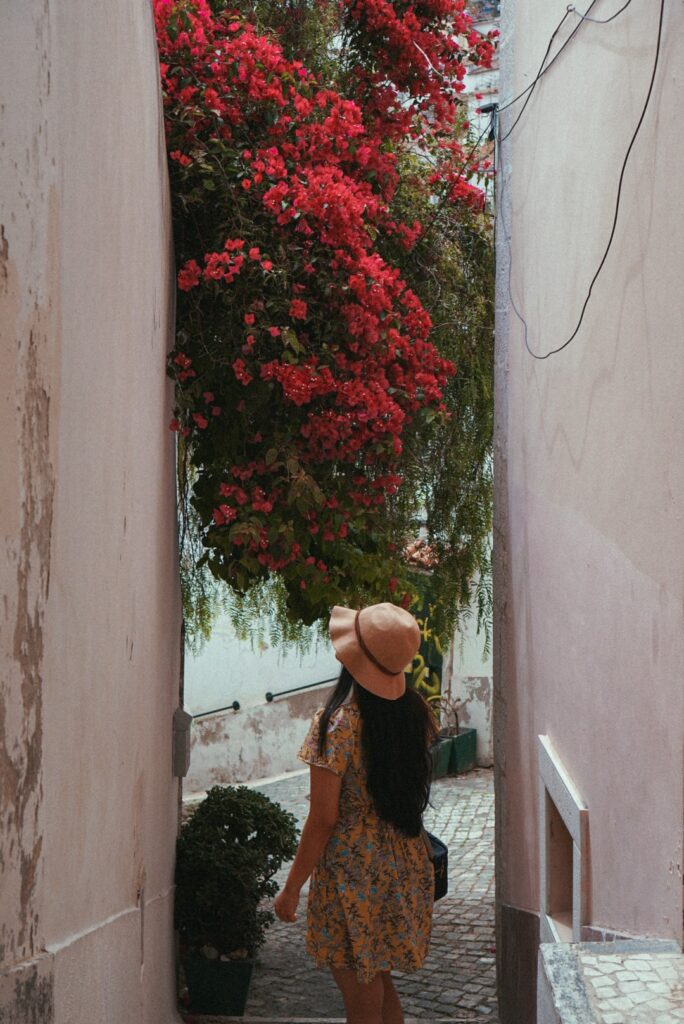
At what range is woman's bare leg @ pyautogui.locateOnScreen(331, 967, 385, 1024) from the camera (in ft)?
12.1

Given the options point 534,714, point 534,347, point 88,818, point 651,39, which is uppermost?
point 534,347

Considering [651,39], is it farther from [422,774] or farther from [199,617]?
[199,617]

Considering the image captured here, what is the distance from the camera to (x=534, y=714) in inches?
188

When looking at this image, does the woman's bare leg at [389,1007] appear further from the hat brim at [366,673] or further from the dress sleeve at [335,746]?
the hat brim at [366,673]

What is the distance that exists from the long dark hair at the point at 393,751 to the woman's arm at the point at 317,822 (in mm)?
89

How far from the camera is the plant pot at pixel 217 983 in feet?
16.9

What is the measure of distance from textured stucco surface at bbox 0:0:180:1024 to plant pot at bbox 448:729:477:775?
23.7 feet

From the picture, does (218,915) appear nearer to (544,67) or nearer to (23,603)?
(23,603)

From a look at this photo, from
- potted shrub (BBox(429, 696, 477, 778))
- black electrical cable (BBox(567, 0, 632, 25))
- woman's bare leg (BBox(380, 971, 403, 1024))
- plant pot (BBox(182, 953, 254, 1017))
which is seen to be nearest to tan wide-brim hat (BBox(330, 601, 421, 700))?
woman's bare leg (BBox(380, 971, 403, 1024))

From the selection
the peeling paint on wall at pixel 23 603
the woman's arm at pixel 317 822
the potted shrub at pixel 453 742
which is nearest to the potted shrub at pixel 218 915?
the woman's arm at pixel 317 822

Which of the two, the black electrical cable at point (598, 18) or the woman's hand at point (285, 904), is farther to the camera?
the woman's hand at point (285, 904)

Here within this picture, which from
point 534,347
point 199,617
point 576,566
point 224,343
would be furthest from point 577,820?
point 199,617

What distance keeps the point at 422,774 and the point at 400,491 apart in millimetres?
2439

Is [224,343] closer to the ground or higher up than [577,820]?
higher up
